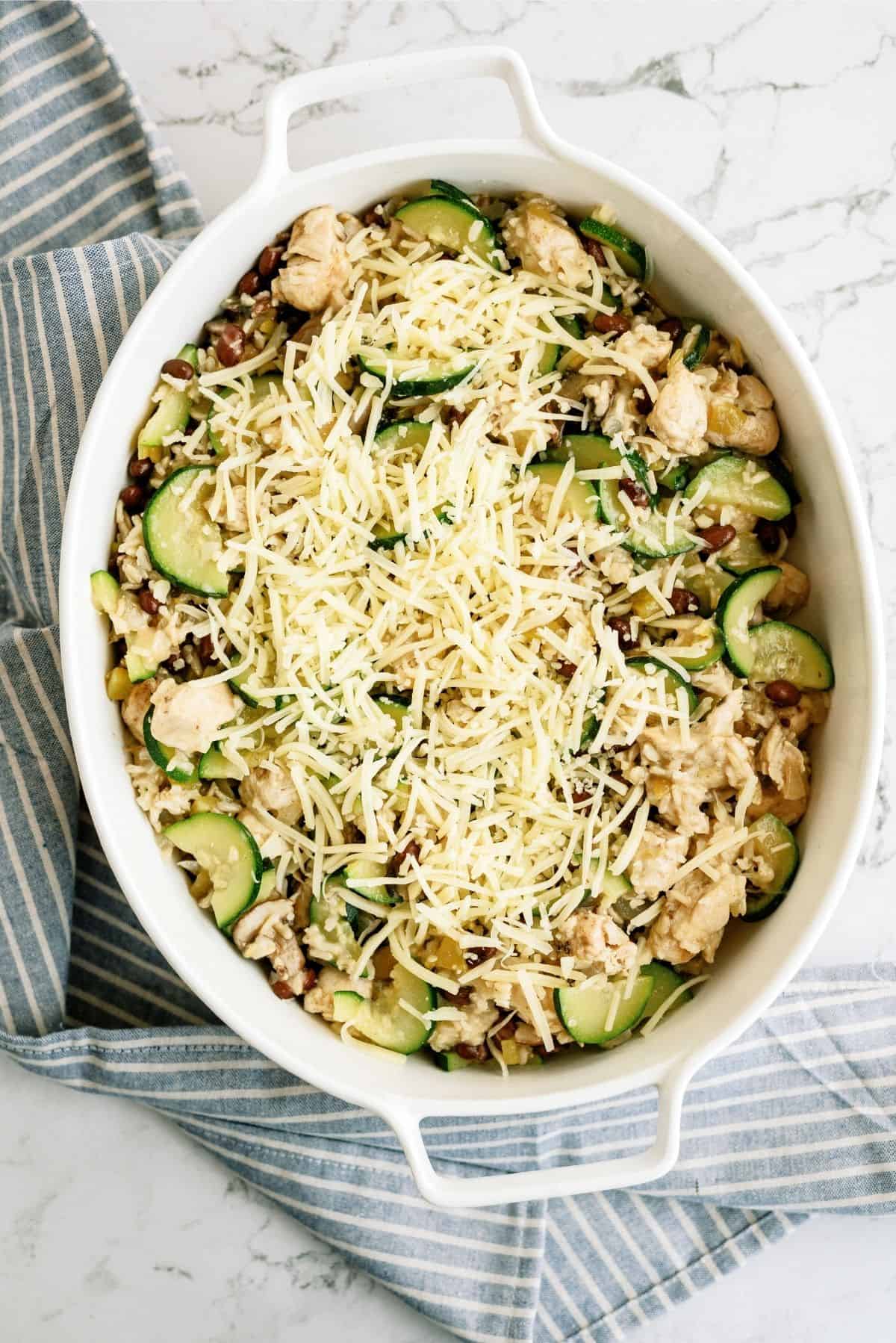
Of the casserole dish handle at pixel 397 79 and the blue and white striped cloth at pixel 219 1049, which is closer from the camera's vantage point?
the casserole dish handle at pixel 397 79

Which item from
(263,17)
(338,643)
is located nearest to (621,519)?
(338,643)

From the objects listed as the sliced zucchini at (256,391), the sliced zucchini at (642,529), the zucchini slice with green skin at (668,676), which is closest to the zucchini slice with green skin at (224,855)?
the sliced zucchini at (256,391)

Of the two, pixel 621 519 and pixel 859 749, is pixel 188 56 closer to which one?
pixel 621 519

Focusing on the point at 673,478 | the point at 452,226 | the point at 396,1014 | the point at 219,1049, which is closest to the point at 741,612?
the point at 673,478

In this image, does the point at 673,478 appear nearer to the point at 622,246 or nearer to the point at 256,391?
the point at 622,246

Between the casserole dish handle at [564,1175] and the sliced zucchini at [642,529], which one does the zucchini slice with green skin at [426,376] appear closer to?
the sliced zucchini at [642,529]
